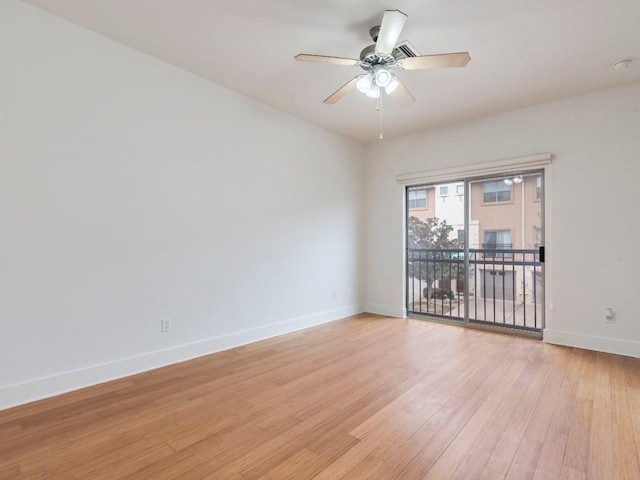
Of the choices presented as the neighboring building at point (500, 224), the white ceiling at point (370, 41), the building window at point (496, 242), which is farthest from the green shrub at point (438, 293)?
the white ceiling at point (370, 41)

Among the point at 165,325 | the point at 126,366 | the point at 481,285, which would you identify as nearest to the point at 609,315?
the point at 481,285

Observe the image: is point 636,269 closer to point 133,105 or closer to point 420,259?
point 420,259

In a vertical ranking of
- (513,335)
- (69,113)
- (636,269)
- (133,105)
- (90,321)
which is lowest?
(513,335)

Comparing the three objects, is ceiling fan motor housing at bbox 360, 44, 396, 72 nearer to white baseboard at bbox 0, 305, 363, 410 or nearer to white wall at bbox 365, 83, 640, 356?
white wall at bbox 365, 83, 640, 356

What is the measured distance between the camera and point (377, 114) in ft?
13.3

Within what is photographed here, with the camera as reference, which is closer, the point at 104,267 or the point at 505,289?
the point at 104,267

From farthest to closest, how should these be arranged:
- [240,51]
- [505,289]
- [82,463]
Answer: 1. [505,289]
2. [240,51]
3. [82,463]

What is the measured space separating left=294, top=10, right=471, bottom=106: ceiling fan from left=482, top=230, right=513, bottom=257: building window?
7.72 feet

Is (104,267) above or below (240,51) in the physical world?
below

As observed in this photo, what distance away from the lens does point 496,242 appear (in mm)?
4211

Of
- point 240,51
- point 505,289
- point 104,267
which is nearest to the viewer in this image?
point 104,267

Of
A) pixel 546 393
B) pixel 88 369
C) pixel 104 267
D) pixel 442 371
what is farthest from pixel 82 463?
pixel 546 393

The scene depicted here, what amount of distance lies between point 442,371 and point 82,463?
2.57m

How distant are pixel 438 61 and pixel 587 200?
8.40 feet
